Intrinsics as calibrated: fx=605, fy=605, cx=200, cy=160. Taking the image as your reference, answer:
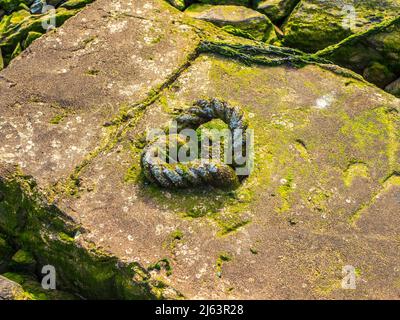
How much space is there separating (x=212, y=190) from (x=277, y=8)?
3.82 m

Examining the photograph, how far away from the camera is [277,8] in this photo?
9.02m

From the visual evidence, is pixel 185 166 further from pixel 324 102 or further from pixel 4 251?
pixel 4 251

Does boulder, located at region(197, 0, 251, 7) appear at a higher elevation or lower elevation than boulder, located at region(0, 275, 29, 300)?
higher

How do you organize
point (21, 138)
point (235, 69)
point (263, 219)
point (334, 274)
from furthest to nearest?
1. point (235, 69)
2. point (21, 138)
3. point (263, 219)
4. point (334, 274)

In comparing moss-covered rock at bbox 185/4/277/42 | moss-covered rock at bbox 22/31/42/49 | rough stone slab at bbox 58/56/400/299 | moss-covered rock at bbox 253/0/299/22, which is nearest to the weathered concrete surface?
rough stone slab at bbox 58/56/400/299

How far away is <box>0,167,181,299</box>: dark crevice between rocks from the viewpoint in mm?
5882

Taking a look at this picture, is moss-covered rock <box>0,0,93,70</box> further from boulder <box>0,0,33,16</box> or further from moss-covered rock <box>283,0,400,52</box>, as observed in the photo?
A: moss-covered rock <box>283,0,400,52</box>

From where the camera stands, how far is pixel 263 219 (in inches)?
243

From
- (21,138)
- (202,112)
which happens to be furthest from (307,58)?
(21,138)

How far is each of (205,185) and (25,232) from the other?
2.09 metres

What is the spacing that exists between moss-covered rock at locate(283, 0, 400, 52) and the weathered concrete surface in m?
0.96

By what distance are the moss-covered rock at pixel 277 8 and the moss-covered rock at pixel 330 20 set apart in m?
0.31

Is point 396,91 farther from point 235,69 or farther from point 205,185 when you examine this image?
point 205,185

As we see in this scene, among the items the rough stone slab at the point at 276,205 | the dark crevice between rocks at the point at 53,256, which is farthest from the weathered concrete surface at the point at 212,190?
the dark crevice between rocks at the point at 53,256
